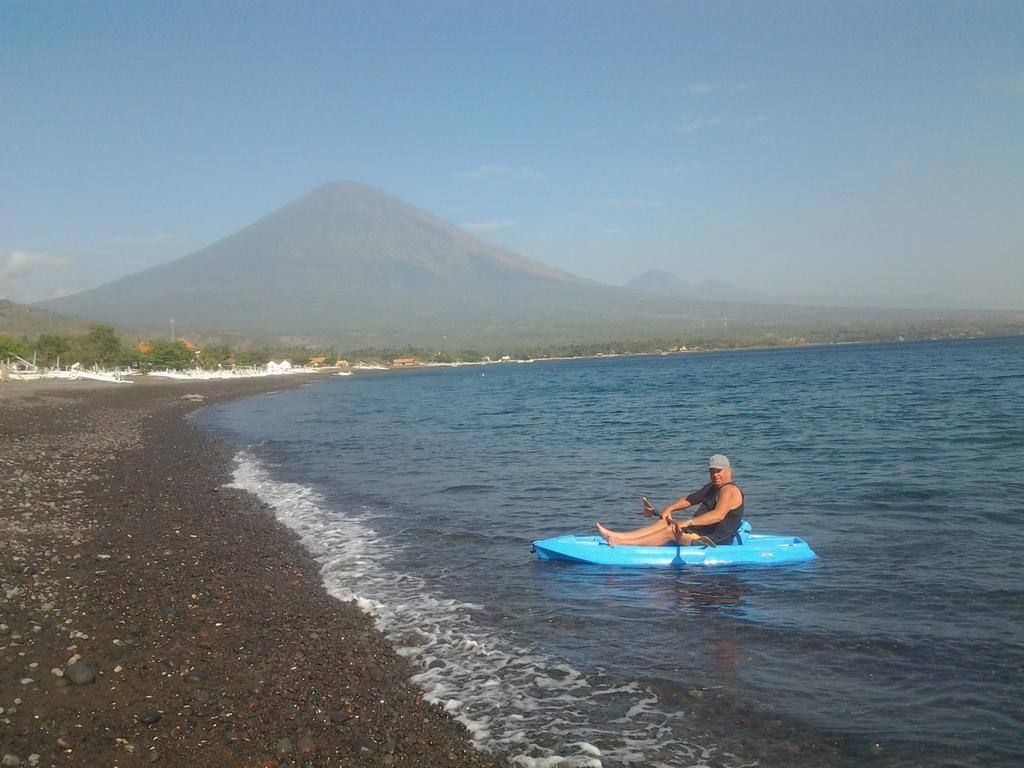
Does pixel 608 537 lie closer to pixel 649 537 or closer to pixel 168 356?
pixel 649 537

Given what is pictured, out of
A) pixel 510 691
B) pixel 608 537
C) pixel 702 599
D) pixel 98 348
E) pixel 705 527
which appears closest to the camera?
pixel 510 691

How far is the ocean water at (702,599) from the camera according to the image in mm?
5375

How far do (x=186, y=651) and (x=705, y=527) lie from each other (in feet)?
21.9

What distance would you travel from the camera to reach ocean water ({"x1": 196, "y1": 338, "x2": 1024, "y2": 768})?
5.38 meters

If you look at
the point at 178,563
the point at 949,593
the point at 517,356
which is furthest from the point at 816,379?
the point at 517,356

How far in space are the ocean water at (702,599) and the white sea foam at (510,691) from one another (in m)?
0.02

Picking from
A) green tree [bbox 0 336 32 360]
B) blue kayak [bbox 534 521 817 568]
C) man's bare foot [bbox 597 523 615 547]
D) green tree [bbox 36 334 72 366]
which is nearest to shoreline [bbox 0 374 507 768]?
blue kayak [bbox 534 521 817 568]

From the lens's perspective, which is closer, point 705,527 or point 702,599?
point 702,599

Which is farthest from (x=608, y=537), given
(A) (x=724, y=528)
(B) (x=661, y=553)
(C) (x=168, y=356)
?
(C) (x=168, y=356)

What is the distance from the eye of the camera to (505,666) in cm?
650

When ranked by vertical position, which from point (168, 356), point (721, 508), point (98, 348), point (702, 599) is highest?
point (98, 348)

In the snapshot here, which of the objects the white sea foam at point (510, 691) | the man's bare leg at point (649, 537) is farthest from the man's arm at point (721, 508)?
the white sea foam at point (510, 691)

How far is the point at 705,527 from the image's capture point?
33.1 feet

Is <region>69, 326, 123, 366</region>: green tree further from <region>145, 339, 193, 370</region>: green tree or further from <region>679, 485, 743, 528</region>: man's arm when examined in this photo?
<region>679, 485, 743, 528</region>: man's arm
